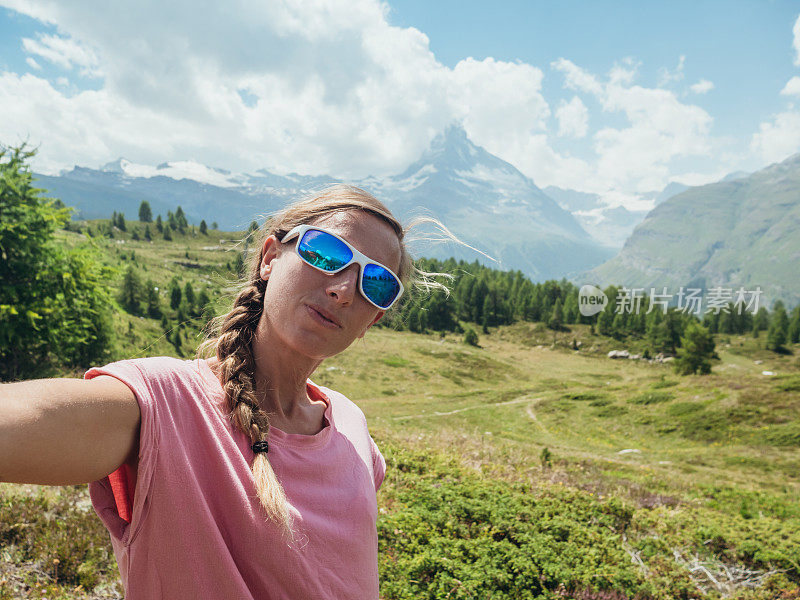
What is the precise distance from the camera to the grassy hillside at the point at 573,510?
5164 millimetres

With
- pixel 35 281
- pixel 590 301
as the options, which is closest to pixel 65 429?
pixel 35 281

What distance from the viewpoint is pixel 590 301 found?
89.9m

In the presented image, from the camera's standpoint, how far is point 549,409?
104 feet

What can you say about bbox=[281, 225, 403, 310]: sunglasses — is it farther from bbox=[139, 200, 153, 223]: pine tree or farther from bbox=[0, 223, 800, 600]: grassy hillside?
bbox=[139, 200, 153, 223]: pine tree

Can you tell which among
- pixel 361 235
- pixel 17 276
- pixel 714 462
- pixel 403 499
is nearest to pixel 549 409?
pixel 714 462

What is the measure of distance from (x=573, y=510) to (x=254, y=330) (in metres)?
8.01

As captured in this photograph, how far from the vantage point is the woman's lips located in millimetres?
1676

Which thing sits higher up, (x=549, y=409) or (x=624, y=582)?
(x=624, y=582)

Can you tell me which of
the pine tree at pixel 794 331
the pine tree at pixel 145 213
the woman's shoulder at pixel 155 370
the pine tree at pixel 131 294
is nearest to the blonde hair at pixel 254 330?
the woman's shoulder at pixel 155 370

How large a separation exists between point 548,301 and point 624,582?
94828 millimetres

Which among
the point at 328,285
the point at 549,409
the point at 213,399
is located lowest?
the point at 549,409

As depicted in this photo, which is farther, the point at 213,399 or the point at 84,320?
the point at 84,320

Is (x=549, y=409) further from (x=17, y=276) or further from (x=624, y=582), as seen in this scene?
(x=17, y=276)

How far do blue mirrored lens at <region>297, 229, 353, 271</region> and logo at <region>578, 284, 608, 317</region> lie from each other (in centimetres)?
9340
